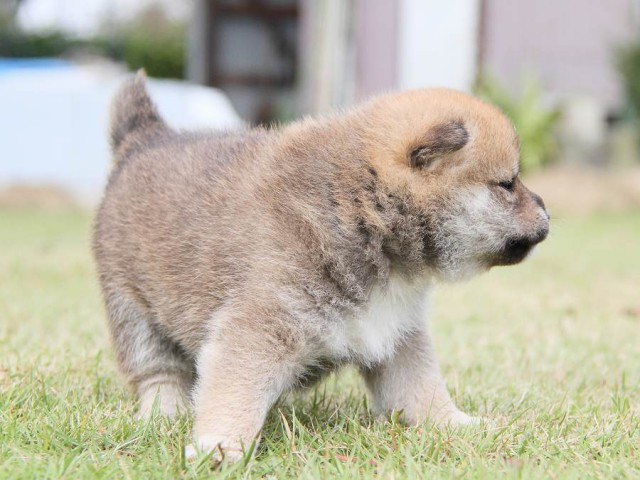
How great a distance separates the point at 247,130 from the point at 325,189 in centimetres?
90

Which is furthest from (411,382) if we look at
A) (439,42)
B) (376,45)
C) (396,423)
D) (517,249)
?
(376,45)

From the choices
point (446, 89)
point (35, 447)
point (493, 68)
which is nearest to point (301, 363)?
point (35, 447)

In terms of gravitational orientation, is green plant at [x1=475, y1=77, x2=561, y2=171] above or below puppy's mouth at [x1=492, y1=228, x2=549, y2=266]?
below

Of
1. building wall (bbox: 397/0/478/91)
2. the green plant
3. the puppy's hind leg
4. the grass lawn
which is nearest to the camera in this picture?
the grass lawn

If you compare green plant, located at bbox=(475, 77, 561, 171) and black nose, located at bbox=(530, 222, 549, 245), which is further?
green plant, located at bbox=(475, 77, 561, 171)

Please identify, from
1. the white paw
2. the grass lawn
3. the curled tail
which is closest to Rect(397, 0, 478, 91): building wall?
the grass lawn

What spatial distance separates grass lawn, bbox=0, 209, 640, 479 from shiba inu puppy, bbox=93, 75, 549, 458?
0.48 ft

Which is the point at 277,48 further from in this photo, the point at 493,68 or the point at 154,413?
the point at 154,413

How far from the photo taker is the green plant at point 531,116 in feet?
41.0

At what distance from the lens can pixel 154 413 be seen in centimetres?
265

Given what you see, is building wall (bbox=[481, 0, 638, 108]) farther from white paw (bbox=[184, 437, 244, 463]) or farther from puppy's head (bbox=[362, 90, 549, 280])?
white paw (bbox=[184, 437, 244, 463])

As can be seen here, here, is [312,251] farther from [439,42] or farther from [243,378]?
[439,42]

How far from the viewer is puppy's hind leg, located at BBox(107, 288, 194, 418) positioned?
3096 mm

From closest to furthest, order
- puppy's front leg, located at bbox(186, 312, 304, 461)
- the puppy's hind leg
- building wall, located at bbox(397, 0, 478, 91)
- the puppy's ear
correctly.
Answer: puppy's front leg, located at bbox(186, 312, 304, 461) < the puppy's ear < the puppy's hind leg < building wall, located at bbox(397, 0, 478, 91)
